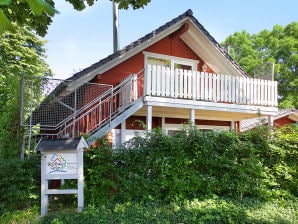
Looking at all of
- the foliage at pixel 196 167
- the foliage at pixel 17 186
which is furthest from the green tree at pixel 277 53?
the foliage at pixel 17 186

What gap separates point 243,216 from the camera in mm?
6801

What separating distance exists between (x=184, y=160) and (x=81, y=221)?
271cm

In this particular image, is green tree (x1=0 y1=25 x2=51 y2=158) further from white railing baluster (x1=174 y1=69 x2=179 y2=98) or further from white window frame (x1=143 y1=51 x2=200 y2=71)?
white window frame (x1=143 y1=51 x2=200 y2=71)

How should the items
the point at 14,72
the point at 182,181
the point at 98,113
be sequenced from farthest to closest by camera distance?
the point at 98,113 < the point at 14,72 < the point at 182,181

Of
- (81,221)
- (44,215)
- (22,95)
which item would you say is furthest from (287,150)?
(22,95)

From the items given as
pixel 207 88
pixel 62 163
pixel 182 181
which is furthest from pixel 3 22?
pixel 207 88

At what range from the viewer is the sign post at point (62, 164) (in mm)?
6566

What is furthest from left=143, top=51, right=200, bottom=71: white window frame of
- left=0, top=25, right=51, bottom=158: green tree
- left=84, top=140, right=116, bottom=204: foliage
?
left=84, top=140, right=116, bottom=204: foliage

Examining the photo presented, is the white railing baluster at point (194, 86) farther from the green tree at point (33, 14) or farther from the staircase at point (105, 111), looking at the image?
the green tree at point (33, 14)

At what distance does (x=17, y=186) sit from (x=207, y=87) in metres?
6.98

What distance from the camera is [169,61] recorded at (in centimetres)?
1322

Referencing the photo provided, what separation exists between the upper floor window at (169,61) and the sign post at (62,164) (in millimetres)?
6786

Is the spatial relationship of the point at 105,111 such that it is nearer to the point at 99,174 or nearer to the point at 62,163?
the point at 99,174

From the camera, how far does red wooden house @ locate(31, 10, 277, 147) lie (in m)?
10.1
